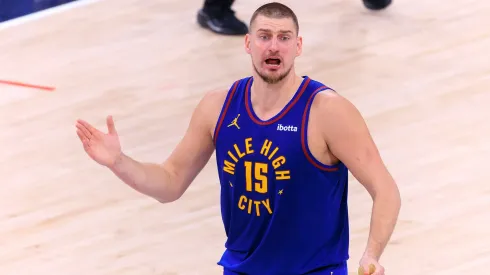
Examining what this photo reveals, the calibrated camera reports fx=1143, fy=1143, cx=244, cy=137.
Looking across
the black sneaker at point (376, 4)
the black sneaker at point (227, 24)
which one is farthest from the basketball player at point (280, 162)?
the black sneaker at point (376, 4)

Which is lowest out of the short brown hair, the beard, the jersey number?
the jersey number

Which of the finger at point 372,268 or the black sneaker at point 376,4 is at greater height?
the finger at point 372,268

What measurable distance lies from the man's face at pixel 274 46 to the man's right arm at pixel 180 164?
0.28 metres

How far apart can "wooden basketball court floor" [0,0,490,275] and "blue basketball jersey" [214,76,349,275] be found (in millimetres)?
1277

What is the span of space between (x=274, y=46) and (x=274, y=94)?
203 mm

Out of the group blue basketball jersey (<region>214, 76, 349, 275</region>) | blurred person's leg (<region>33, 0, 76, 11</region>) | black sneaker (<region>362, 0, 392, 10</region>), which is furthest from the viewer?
blurred person's leg (<region>33, 0, 76, 11</region>)

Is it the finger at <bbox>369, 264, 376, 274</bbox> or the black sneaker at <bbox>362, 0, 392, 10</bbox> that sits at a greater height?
the finger at <bbox>369, 264, 376, 274</bbox>

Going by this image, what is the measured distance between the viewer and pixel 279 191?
141 inches

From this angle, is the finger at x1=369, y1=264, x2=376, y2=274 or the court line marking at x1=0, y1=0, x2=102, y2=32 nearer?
the finger at x1=369, y1=264, x2=376, y2=274

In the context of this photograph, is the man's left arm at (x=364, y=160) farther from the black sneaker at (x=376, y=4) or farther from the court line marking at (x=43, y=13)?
the court line marking at (x=43, y=13)

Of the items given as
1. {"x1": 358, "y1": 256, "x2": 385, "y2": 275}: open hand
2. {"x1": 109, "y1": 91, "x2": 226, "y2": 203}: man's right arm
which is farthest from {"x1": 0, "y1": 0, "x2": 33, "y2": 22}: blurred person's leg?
{"x1": 358, "y1": 256, "x2": 385, "y2": 275}: open hand

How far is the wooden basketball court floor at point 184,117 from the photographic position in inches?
202

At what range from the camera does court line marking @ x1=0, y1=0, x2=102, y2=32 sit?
754 centimetres

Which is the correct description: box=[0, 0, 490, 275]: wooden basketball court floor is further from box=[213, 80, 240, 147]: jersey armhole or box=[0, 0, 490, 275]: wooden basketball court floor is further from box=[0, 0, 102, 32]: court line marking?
box=[213, 80, 240, 147]: jersey armhole
